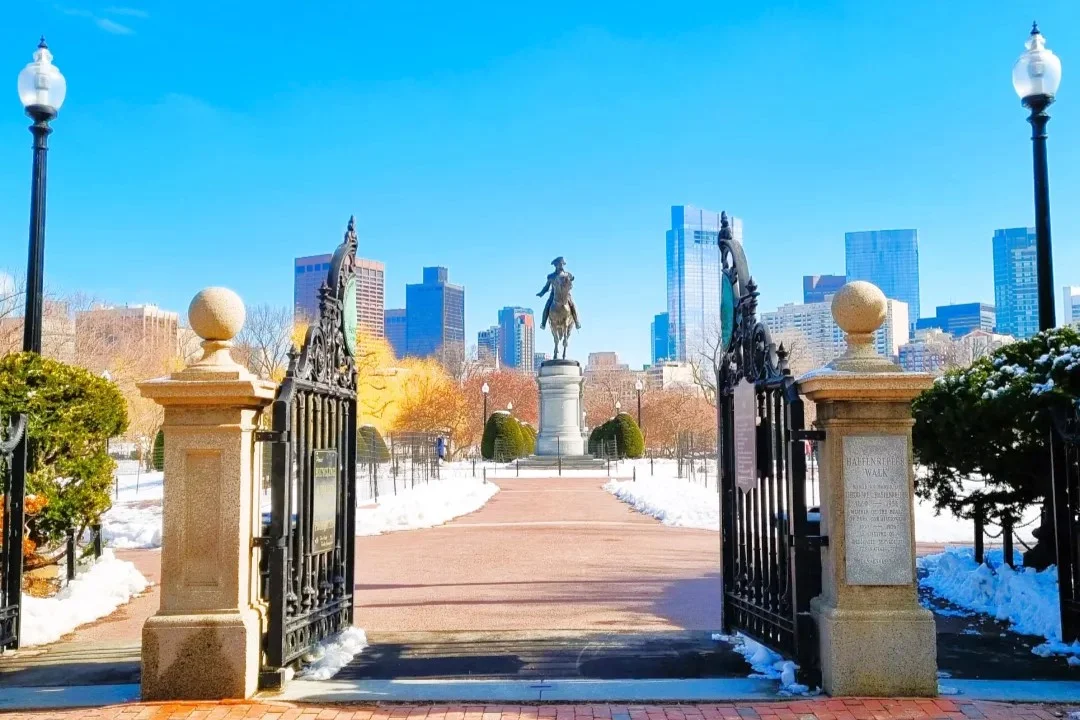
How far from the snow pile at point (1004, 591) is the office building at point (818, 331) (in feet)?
234

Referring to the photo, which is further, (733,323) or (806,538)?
(733,323)

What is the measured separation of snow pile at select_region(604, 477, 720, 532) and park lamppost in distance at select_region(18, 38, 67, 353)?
10431 millimetres

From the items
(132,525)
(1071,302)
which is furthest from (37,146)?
(1071,302)

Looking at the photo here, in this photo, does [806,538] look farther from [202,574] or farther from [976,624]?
[202,574]

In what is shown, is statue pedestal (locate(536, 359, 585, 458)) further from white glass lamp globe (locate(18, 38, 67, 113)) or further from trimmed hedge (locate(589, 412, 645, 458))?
white glass lamp globe (locate(18, 38, 67, 113))

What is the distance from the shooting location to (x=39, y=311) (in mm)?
8312

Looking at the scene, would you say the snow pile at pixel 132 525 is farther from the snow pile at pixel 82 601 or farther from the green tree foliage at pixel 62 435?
the green tree foliage at pixel 62 435

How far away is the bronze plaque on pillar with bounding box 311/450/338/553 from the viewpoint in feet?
21.9

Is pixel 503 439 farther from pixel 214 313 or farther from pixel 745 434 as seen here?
pixel 214 313

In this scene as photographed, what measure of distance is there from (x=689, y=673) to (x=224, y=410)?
3.74 meters

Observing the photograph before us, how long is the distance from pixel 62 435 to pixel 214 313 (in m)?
3.51

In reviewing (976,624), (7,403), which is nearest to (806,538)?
(976,624)

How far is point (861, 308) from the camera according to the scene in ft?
19.4

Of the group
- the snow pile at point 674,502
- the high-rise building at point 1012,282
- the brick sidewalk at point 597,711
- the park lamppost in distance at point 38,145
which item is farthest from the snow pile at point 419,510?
the high-rise building at point 1012,282
